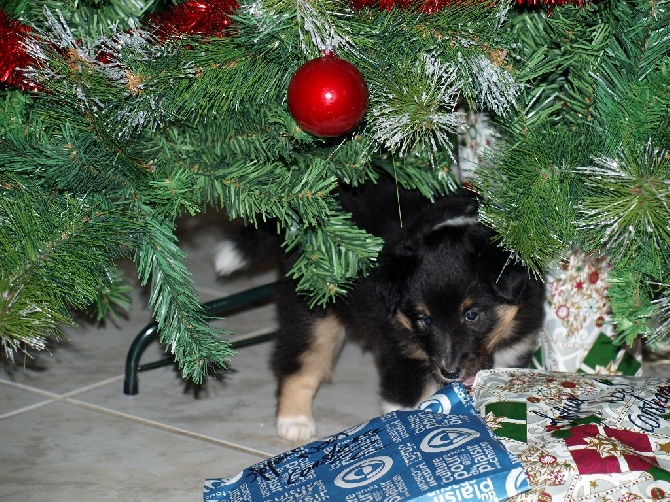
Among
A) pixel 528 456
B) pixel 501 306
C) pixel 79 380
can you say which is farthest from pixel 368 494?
pixel 79 380

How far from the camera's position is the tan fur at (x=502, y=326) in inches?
101

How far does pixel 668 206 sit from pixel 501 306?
1029 mm

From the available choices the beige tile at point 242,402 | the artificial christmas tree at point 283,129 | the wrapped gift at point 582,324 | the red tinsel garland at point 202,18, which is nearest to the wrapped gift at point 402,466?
the artificial christmas tree at point 283,129

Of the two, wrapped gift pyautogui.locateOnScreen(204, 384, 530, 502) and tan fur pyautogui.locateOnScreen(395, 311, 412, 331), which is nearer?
wrapped gift pyautogui.locateOnScreen(204, 384, 530, 502)

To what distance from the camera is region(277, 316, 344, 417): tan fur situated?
8.70 feet

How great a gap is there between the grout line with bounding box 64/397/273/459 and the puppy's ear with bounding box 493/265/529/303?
78cm

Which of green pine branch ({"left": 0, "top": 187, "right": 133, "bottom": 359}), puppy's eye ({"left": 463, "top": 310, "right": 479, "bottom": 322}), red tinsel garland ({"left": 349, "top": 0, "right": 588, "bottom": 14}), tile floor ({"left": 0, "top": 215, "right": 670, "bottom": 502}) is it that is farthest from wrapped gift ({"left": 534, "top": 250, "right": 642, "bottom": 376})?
green pine branch ({"left": 0, "top": 187, "right": 133, "bottom": 359})

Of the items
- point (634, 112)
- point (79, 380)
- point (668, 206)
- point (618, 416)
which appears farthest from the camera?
point (79, 380)

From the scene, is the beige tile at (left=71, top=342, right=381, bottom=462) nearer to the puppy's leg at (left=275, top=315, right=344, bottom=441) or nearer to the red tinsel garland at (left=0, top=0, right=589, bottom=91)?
the puppy's leg at (left=275, top=315, right=344, bottom=441)

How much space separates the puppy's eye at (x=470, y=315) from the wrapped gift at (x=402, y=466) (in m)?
0.51

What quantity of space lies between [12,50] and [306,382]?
1329 millimetres

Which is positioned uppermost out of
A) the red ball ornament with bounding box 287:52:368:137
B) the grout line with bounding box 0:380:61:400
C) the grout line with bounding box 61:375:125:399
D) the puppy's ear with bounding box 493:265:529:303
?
the red ball ornament with bounding box 287:52:368:137

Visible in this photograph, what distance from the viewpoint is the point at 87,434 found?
258 centimetres

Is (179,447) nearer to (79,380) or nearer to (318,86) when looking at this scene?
(79,380)
